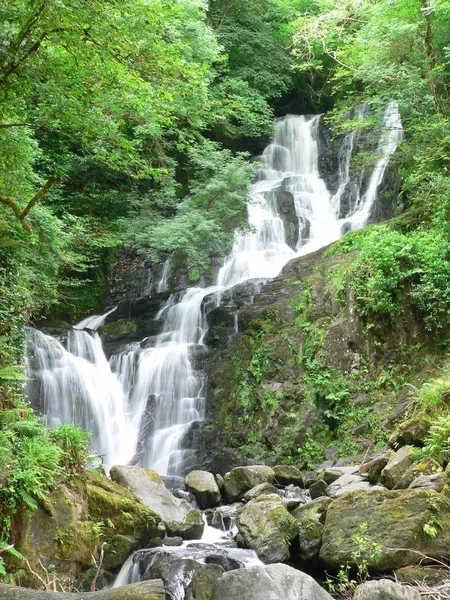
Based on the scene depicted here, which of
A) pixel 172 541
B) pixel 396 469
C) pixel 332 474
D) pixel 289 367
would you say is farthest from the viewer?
pixel 289 367

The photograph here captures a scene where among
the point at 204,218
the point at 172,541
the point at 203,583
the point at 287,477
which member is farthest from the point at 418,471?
the point at 204,218

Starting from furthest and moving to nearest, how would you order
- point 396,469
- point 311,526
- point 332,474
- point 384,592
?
1. point 332,474
2. point 396,469
3. point 311,526
4. point 384,592

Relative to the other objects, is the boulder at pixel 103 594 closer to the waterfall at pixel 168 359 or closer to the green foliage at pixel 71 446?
the green foliage at pixel 71 446

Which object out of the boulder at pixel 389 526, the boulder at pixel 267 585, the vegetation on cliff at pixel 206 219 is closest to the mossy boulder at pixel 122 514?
→ the vegetation on cliff at pixel 206 219

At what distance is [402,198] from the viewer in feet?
51.9

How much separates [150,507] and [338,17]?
45.7ft

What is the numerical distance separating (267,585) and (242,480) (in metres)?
4.96

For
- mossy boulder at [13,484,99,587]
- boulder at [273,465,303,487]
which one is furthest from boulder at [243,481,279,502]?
mossy boulder at [13,484,99,587]

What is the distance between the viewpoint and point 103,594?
12.3 feet

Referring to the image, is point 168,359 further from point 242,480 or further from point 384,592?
point 384,592

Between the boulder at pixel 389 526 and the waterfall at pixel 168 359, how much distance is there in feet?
17.6

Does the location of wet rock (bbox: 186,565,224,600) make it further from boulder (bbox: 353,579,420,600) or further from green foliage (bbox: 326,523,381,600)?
boulder (bbox: 353,579,420,600)

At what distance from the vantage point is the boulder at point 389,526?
5664 millimetres

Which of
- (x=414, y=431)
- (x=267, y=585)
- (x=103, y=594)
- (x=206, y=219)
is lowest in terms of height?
(x=267, y=585)
